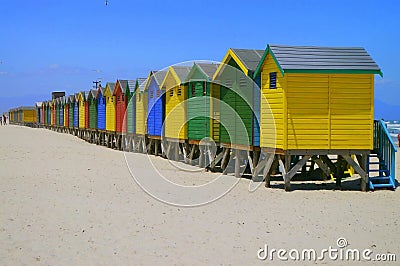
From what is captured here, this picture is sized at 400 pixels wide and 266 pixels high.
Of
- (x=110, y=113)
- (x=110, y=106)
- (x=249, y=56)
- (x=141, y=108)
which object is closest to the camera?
(x=249, y=56)

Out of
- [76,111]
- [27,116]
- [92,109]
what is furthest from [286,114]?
[27,116]

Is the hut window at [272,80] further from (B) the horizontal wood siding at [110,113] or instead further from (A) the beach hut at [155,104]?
(B) the horizontal wood siding at [110,113]

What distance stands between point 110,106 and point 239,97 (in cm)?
1948

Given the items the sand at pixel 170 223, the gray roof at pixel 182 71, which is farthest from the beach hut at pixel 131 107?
the sand at pixel 170 223

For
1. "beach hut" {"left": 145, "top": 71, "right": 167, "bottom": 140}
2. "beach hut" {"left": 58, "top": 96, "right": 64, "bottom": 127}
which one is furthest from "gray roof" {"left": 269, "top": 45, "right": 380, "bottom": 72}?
"beach hut" {"left": 58, "top": 96, "right": 64, "bottom": 127}

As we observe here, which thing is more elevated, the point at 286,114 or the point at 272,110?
the point at 272,110

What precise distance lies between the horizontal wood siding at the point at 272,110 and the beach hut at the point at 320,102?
A: 0.03 m

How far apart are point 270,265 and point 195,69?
13.5 meters

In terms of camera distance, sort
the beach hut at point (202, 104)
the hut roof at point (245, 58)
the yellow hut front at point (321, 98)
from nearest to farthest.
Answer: the yellow hut front at point (321, 98) → the hut roof at point (245, 58) → the beach hut at point (202, 104)

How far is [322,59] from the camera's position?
14.0 metres

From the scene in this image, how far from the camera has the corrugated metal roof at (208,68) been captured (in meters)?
18.8

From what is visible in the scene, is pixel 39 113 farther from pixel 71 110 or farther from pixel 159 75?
pixel 159 75

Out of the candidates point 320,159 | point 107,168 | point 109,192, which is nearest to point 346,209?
point 320,159

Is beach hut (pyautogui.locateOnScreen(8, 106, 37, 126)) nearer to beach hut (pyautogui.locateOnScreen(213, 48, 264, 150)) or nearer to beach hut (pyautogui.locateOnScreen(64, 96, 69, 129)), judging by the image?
beach hut (pyautogui.locateOnScreen(64, 96, 69, 129))
